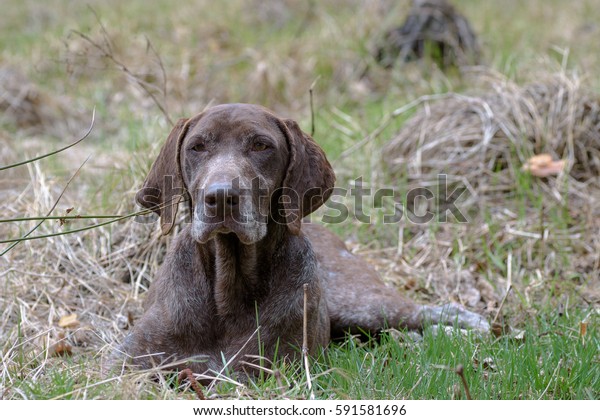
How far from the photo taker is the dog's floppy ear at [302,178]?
4359 millimetres

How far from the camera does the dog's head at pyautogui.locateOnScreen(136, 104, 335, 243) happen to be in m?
3.95

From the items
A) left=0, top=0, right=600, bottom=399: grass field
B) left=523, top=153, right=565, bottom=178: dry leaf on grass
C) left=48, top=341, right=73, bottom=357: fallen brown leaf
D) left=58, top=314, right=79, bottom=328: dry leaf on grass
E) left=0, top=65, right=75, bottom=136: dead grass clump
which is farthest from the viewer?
left=0, top=65, right=75, bottom=136: dead grass clump

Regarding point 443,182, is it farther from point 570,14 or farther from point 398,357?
Result: point 570,14

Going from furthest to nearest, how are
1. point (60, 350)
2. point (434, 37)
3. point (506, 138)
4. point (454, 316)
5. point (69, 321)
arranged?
1. point (434, 37)
2. point (506, 138)
3. point (454, 316)
4. point (69, 321)
5. point (60, 350)

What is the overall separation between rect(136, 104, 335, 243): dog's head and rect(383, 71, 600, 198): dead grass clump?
306 centimetres

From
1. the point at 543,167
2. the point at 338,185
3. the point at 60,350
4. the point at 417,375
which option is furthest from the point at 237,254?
the point at 543,167

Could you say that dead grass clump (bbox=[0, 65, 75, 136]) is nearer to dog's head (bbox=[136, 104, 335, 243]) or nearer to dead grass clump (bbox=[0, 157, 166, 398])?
dead grass clump (bbox=[0, 157, 166, 398])

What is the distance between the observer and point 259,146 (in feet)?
13.9

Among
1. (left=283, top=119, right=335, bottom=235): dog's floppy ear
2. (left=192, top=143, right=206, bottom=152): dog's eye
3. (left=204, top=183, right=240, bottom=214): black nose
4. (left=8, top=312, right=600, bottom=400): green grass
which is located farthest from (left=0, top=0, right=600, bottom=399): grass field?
(left=283, top=119, right=335, bottom=235): dog's floppy ear

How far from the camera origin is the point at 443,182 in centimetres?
736

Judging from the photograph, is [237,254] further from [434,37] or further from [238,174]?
[434,37]

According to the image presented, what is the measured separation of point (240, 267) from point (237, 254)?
0.07 meters

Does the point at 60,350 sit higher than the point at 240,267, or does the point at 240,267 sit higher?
the point at 240,267

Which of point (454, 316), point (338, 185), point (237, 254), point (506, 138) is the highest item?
point (237, 254)
